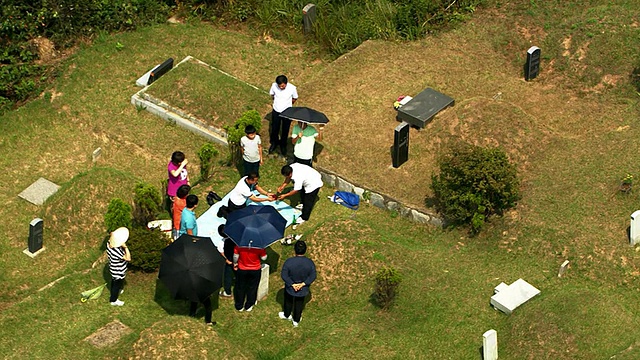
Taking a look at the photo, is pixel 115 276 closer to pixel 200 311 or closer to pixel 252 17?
pixel 200 311

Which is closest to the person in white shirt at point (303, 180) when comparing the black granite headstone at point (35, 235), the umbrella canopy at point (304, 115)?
the umbrella canopy at point (304, 115)

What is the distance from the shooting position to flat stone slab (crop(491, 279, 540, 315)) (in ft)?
60.6

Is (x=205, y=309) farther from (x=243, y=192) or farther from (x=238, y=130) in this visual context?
(x=238, y=130)

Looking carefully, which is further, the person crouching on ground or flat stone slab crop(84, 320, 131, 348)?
the person crouching on ground

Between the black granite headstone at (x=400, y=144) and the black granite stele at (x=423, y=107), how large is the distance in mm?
967

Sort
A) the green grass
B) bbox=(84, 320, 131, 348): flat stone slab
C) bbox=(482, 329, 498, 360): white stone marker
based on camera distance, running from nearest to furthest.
A: 1. bbox=(482, 329, 498, 360): white stone marker
2. bbox=(84, 320, 131, 348): flat stone slab
3. the green grass

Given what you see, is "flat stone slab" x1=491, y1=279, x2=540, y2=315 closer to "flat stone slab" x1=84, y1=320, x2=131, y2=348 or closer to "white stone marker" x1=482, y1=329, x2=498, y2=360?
"white stone marker" x1=482, y1=329, x2=498, y2=360

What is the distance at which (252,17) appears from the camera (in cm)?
2859

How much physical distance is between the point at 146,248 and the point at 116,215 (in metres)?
1.05

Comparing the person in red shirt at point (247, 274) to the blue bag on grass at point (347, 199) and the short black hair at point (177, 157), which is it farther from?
the blue bag on grass at point (347, 199)

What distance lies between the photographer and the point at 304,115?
70.1 ft

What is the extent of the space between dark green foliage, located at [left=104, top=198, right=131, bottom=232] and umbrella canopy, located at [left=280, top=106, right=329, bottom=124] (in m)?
4.05

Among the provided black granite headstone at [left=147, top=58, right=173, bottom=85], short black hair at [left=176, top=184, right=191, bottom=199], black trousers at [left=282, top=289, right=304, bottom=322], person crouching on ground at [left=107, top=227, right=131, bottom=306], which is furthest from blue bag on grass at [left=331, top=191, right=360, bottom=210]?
black granite headstone at [left=147, top=58, right=173, bottom=85]

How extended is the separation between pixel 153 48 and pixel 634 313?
49.7 feet
